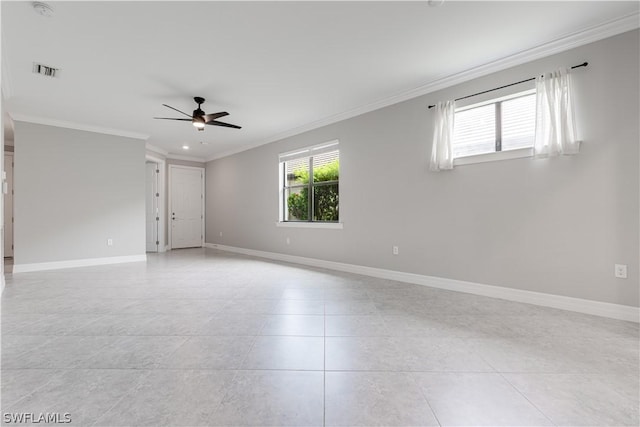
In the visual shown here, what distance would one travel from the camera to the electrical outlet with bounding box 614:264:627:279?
2.57 meters

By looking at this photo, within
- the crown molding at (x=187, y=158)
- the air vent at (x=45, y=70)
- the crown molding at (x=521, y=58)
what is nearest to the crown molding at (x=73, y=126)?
the crown molding at (x=187, y=158)

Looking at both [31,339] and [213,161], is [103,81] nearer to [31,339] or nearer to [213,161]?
[31,339]

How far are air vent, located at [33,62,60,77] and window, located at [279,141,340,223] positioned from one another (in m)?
3.64

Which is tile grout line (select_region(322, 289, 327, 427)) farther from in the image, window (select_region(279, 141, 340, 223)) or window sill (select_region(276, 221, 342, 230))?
window (select_region(279, 141, 340, 223))

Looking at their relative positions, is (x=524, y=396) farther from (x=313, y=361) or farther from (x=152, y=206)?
(x=152, y=206)

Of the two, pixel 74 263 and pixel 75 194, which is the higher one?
pixel 75 194

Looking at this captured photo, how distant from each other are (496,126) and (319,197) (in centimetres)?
314

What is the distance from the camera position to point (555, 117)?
284 cm

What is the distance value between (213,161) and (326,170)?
433 centimetres

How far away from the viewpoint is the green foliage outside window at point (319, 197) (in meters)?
5.26

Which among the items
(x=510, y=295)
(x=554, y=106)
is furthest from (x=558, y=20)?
(x=510, y=295)

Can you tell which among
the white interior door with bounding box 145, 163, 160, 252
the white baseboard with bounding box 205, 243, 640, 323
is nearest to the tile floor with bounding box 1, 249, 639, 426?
the white baseboard with bounding box 205, 243, 640, 323

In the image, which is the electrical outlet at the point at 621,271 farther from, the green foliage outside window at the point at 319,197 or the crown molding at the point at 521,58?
the green foliage outside window at the point at 319,197

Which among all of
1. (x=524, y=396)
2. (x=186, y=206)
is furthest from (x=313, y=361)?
(x=186, y=206)
